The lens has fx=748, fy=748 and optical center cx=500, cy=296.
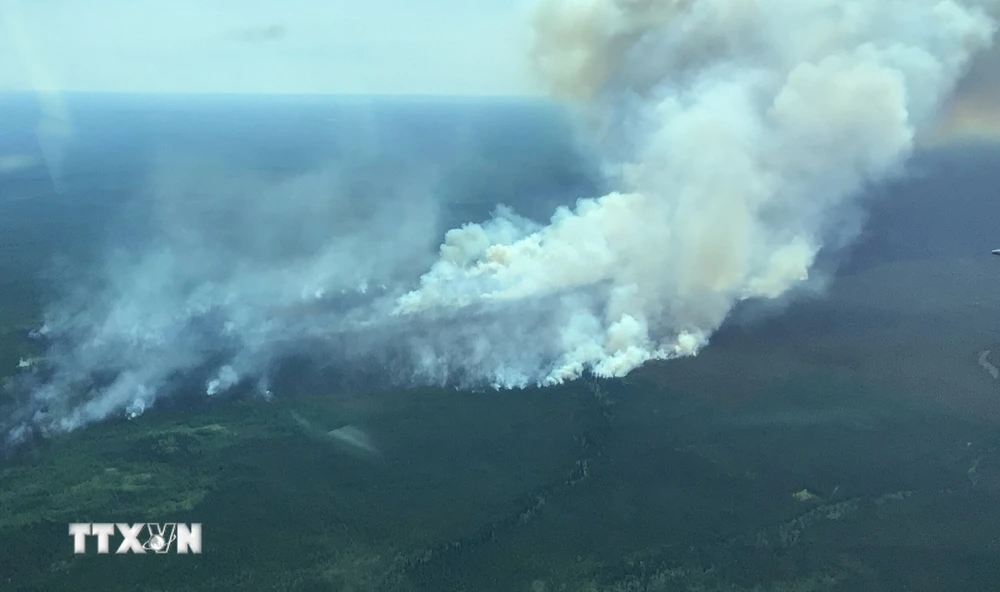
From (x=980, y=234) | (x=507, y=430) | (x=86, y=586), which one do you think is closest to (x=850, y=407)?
(x=507, y=430)

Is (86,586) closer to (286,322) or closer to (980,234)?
(286,322)

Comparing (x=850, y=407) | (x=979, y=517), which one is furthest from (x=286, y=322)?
(x=979, y=517)

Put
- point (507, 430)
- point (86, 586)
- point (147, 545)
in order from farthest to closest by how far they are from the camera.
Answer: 1. point (507, 430)
2. point (147, 545)
3. point (86, 586)

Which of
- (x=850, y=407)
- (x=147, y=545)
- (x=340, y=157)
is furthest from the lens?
(x=340, y=157)

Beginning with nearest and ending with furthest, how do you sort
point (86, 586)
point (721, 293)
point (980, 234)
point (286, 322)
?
1. point (86, 586)
2. point (286, 322)
3. point (721, 293)
4. point (980, 234)

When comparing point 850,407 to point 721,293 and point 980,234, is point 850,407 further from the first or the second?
point 980,234

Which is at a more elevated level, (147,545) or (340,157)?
(340,157)

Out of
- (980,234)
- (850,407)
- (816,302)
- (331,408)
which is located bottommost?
(850,407)

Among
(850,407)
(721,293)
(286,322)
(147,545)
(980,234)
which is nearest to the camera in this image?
(147,545)

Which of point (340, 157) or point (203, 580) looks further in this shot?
point (340, 157)
